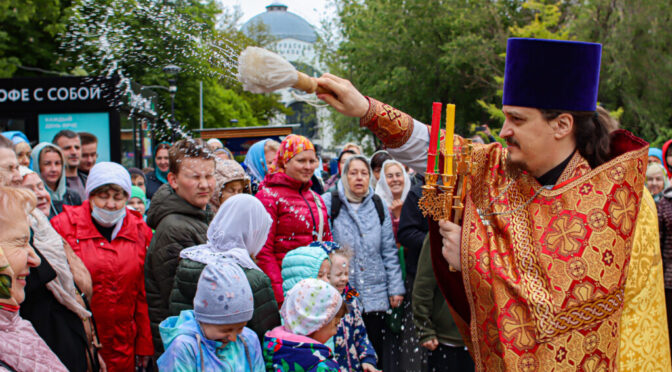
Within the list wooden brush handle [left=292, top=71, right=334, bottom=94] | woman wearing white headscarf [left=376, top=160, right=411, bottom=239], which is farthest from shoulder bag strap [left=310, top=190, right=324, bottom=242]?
wooden brush handle [left=292, top=71, right=334, bottom=94]

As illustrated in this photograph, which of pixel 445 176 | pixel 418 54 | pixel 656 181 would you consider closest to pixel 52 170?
pixel 445 176

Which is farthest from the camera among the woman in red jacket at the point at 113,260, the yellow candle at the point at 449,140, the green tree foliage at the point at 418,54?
the green tree foliage at the point at 418,54

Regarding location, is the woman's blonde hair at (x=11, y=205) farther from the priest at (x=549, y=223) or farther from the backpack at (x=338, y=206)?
the backpack at (x=338, y=206)

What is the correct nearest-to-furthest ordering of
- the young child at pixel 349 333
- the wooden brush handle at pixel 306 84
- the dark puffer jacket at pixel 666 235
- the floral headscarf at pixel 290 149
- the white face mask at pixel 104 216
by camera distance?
the wooden brush handle at pixel 306 84 → the young child at pixel 349 333 → the white face mask at pixel 104 216 → the floral headscarf at pixel 290 149 → the dark puffer jacket at pixel 666 235

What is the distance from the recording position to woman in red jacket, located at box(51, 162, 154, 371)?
4.52 meters

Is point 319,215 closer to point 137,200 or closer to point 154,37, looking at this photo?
point 154,37

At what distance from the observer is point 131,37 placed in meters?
4.12

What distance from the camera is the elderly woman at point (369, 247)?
227 inches

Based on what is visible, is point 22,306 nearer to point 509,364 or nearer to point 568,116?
point 509,364

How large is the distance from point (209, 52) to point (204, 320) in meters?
1.31

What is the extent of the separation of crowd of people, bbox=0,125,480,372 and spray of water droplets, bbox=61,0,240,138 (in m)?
0.78

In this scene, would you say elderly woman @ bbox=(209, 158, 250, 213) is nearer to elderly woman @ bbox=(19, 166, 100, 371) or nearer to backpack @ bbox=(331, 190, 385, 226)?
backpack @ bbox=(331, 190, 385, 226)

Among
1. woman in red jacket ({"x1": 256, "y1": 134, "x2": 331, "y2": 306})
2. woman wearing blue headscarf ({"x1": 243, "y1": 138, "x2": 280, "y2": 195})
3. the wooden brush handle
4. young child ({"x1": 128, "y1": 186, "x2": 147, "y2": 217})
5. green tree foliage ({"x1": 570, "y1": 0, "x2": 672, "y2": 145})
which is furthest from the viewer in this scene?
green tree foliage ({"x1": 570, "y1": 0, "x2": 672, "y2": 145})

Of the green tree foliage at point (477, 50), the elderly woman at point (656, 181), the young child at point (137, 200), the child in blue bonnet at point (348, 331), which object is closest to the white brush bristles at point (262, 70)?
the child in blue bonnet at point (348, 331)
